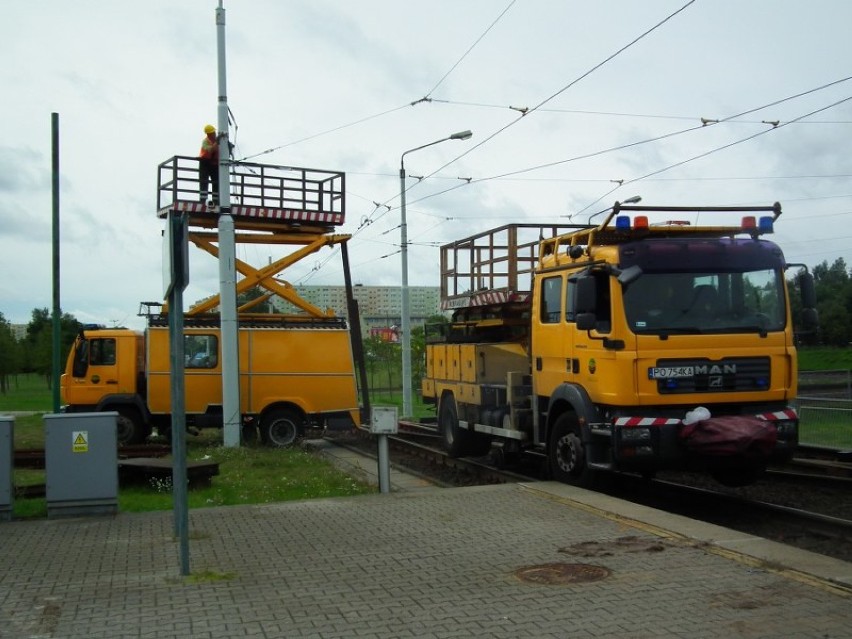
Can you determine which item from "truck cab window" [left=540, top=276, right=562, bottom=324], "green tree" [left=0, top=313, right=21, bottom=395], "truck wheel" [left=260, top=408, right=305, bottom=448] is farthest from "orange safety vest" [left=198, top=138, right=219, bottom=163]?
"green tree" [left=0, top=313, right=21, bottom=395]

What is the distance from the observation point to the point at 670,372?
995 centimetres

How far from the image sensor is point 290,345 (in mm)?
19672

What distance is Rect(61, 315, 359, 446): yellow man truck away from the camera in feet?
62.6

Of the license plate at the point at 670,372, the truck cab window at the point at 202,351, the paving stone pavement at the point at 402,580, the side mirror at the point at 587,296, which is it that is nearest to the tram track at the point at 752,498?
the paving stone pavement at the point at 402,580

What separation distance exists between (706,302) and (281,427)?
1142 centimetres

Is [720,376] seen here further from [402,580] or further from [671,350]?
[402,580]

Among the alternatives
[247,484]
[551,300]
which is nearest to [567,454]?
[551,300]

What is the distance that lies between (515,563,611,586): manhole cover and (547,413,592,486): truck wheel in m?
3.77

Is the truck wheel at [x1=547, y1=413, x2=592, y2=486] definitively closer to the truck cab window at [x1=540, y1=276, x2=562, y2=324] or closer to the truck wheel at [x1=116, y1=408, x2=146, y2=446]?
the truck cab window at [x1=540, y1=276, x2=562, y2=324]

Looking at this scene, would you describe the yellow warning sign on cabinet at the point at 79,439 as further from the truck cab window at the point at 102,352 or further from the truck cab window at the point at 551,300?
the truck cab window at the point at 102,352

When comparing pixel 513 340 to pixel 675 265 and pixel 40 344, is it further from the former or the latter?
pixel 40 344

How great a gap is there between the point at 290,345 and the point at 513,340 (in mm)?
6999

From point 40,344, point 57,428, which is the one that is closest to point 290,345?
point 57,428

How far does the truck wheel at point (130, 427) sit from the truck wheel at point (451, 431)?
6830mm
